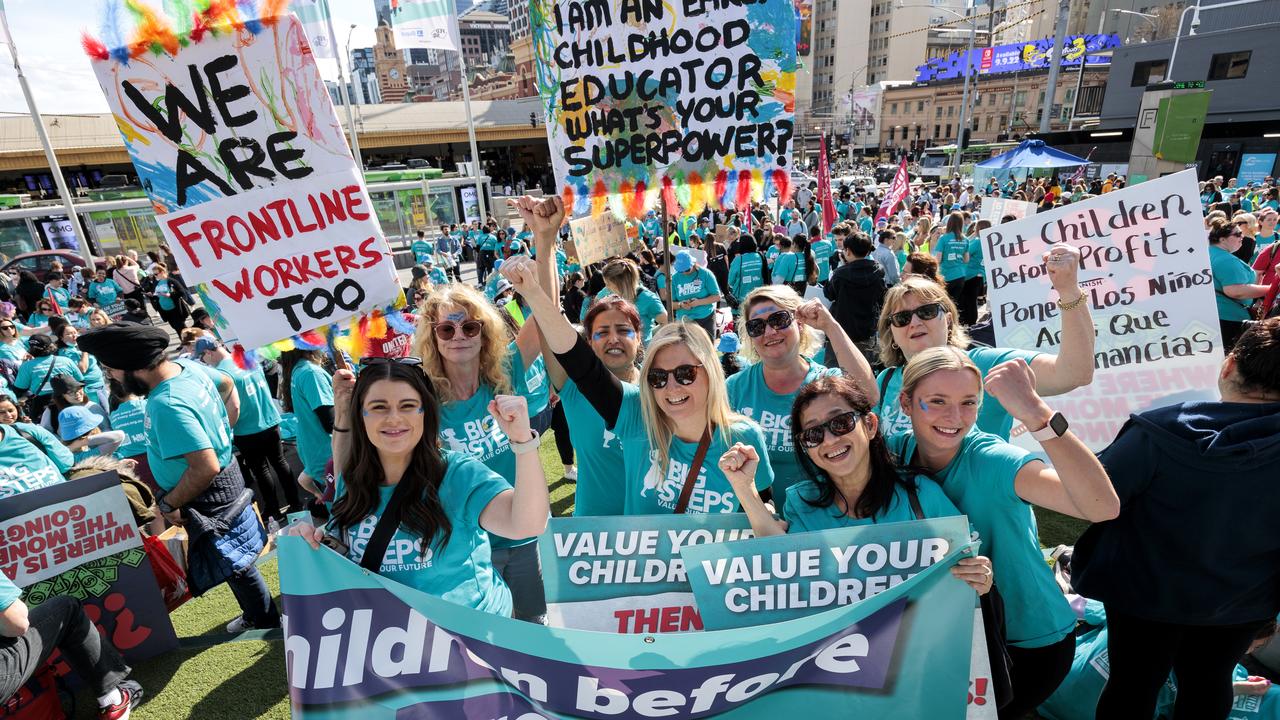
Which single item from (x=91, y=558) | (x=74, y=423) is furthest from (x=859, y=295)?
(x=74, y=423)

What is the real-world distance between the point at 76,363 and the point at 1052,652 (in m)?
8.78

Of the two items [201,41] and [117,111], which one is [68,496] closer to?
[117,111]

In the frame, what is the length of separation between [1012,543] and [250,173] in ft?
9.98

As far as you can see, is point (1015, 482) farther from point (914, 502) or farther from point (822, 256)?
point (822, 256)

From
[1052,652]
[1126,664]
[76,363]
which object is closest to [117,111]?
[1052,652]

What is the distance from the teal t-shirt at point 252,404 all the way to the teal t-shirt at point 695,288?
4.14 m

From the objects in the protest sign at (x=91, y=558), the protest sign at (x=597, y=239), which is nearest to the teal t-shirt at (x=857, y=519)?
the protest sign at (x=91, y=558)

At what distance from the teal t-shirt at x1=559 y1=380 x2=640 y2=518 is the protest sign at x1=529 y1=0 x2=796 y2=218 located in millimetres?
1161

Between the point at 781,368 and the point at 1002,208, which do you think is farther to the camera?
the point at 1002,208

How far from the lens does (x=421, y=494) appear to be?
212 cm

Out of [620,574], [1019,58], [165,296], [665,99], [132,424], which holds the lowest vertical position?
[165,296]

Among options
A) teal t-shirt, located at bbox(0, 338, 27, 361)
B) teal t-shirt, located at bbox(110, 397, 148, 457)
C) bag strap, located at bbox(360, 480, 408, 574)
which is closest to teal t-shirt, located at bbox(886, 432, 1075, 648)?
bag strap, located at bbox(360, 480, 408, 574)

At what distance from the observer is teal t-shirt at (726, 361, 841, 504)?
2854mm

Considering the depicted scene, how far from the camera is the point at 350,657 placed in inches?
76.1
